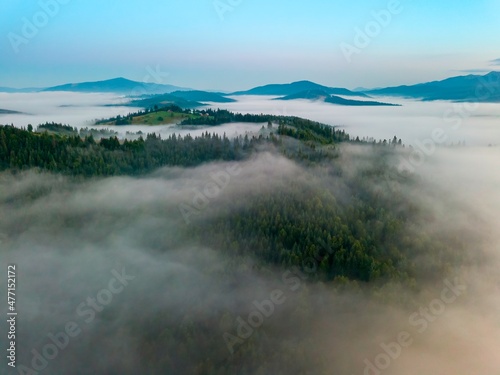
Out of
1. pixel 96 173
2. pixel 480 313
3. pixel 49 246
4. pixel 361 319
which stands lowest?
pixel 480 313

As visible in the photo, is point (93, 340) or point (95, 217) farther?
point (95, 217)

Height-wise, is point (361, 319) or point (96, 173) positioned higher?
point (96, 173)

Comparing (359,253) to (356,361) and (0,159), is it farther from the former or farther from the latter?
(0,159)

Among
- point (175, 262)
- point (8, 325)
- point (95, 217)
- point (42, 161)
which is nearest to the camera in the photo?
point (8, 325)

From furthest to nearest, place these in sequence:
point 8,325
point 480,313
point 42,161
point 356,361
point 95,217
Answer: point 42,161 < point 95,217 < point 480,313 < point 8,325 < point 356,361

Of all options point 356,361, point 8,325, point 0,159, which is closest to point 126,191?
point 0,159

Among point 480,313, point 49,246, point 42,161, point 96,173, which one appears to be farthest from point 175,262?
point 480,313

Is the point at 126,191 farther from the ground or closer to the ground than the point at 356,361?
farther from the ground

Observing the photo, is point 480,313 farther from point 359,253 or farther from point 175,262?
point 175,262

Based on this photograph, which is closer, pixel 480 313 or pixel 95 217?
pixel 480 313
